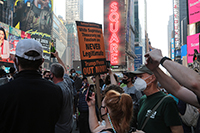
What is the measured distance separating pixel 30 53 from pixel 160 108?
1.95m

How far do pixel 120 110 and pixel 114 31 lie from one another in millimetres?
48386

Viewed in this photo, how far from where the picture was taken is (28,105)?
223 cm

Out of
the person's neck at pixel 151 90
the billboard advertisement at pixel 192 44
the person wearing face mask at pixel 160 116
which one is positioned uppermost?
the billboard advertisement at pixel 192 44

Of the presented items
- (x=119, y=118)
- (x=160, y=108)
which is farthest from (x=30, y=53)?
(x=160, y=108)

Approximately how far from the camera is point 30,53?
245cm

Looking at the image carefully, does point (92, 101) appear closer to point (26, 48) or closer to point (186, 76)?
point (26, 48)

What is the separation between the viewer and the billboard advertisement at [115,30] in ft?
160

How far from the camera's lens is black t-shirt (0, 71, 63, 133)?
2.12m

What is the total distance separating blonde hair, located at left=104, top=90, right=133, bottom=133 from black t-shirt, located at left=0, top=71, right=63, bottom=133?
71 centimetres

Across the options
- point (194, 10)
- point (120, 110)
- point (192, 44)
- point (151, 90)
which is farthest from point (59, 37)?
point (120, 110)

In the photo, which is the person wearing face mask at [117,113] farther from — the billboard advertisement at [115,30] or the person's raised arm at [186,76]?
the billboard advertisement at [115,30]

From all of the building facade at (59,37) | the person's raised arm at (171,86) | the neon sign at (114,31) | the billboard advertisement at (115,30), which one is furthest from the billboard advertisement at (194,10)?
the building facade at (59,37)

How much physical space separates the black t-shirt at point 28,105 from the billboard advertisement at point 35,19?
72.4m

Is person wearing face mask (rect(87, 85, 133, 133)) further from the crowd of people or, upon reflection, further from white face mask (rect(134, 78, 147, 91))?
white face mask (rect(134, 78, 147, 91))
